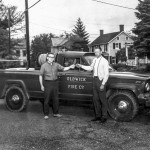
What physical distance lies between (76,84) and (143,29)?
24.4 metres

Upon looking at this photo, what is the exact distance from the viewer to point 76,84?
8.12 m

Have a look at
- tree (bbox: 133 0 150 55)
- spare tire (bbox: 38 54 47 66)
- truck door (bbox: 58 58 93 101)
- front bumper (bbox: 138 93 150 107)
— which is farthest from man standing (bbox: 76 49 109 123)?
tree (bbox: 133 0 150 55)

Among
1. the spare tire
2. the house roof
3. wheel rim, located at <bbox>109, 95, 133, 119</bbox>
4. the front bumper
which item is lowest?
wheel rim, located at <bbox>109, 95, 133, 119</bbox>

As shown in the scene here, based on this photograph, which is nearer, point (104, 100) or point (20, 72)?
point (104, 100)

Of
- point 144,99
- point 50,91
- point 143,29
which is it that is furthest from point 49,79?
point 143,29

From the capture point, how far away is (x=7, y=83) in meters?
9.09

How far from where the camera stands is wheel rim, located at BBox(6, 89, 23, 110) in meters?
8.92

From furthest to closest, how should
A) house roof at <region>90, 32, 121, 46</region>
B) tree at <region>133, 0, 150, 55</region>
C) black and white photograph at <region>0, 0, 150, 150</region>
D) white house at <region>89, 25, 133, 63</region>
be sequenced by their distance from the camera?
house roof at <region>90, 32, 121, 46</region>
white house at <region>89, 25, 133, 63</region>
tree at <region>133, 0, 150, 55</region>
black and white photograph at <region>0, 0, 150, 150</region>

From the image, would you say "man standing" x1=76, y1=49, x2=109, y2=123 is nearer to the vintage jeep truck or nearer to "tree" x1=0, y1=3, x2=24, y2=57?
the vintage jeep truck

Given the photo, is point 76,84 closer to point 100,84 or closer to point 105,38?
point 100,84

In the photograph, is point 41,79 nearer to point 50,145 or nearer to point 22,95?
point 22,95

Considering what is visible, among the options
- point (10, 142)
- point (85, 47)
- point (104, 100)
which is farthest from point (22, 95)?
point (85, 47)

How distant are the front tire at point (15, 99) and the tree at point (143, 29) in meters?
22.7

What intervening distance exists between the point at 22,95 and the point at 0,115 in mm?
869
